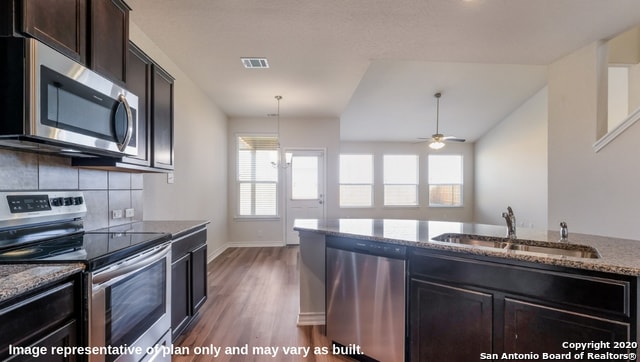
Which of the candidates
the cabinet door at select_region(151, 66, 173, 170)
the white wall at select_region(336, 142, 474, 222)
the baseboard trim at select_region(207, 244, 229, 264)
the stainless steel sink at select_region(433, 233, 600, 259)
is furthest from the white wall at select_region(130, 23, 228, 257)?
the white wall at select_region(336, 142, 474, 222)

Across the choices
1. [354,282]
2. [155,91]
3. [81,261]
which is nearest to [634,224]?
[354,282]

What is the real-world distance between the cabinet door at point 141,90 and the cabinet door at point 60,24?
465 mm

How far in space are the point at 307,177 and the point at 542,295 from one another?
16.8 ft

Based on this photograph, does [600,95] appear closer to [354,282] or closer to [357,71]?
[357,71]

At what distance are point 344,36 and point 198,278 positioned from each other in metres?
2.63

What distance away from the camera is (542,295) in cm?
147

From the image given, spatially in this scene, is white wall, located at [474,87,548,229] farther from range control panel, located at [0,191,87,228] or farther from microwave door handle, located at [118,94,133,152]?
range control panel, located at [0,191,87,228]

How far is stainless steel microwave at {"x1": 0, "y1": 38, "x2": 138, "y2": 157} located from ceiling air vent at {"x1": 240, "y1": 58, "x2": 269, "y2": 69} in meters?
1.90

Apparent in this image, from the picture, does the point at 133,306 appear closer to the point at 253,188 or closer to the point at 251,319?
the point at 251,319

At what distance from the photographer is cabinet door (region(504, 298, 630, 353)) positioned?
134cm

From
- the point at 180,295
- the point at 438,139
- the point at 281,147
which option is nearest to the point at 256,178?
the point at 281,147

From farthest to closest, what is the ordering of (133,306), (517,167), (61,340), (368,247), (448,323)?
1. (517,167)
2. (368,247)
3. (448,323)
4. (133,306)
5. (61,340)

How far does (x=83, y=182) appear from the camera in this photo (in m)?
2.02

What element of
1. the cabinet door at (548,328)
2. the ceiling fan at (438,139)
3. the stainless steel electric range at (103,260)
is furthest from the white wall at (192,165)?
the ceiling fan at (438,139)
